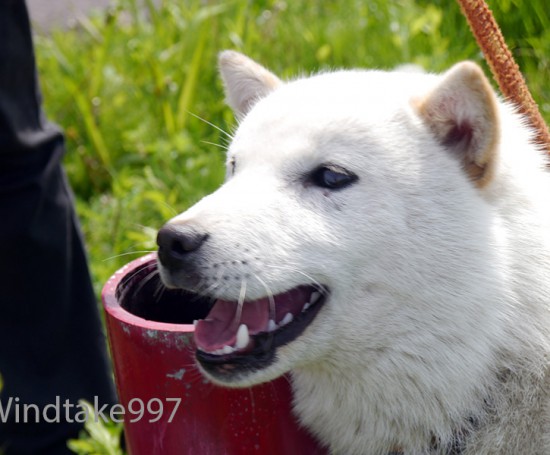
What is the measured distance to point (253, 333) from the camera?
2.26m

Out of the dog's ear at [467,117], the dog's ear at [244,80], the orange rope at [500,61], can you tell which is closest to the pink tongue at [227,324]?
the dog's ear at [467,117]

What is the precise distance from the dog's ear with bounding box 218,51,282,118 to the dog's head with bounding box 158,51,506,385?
0.39 meters

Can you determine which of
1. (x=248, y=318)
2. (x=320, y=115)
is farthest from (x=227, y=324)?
(x=320, y=115)

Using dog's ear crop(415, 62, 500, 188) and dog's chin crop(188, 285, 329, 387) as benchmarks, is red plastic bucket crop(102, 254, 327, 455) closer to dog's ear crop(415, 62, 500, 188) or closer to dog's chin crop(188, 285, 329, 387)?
dog's chin crop(188, 285, 329, 387)

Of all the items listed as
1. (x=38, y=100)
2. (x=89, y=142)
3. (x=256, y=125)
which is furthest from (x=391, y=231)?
(x=89, y=142)

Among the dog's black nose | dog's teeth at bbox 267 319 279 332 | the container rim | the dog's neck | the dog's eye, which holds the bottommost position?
the container rim

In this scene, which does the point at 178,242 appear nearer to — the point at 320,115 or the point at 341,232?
the point at 341,232

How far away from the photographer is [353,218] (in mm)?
2254

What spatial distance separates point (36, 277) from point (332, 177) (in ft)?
4.57

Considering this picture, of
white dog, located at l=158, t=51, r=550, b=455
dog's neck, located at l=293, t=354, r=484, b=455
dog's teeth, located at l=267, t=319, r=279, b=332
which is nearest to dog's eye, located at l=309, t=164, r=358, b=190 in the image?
white dog, located at l=158, t=51, r=550, b=455

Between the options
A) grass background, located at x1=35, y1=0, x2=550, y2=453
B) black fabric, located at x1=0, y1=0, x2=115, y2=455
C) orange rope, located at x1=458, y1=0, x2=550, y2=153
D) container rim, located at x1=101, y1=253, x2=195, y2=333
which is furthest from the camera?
grass background, located at x1=35, y1=0, x2=550, y2=453

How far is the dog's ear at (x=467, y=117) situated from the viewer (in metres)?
2.21

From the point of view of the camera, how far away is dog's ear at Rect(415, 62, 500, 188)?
7.24 ft

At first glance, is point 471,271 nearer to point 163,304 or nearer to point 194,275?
point 194,275
